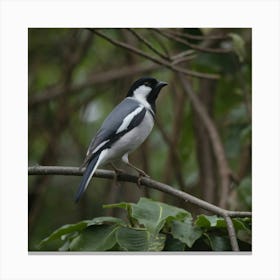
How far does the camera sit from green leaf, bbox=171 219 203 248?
2853mm

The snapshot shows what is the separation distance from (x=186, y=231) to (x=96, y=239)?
1.12 feet

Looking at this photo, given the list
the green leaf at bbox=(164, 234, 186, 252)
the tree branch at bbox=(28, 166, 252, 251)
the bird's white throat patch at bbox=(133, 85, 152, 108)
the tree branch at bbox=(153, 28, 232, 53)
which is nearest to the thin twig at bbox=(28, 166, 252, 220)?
the tree branch at bbox=(28, 166, 252, 251)

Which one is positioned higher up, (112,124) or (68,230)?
(112,124)

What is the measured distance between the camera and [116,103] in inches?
161

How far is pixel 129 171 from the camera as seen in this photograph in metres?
3.67

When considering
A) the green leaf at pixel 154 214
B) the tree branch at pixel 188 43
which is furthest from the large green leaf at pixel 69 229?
the tree branch at pixel 188 43

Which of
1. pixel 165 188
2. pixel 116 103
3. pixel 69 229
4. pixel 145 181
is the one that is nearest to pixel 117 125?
pixel 145 181

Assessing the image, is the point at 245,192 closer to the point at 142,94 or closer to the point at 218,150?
the point at 218,150

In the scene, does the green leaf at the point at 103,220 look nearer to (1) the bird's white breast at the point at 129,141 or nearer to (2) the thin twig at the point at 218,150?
(1) the bird's white breast at the point at 129,141

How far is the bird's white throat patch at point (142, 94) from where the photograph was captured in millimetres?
3467

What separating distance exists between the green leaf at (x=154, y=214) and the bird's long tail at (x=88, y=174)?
0.24 meters

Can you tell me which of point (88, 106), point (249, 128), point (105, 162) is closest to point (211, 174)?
point (249, 128)

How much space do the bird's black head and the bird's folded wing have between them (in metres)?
0.05

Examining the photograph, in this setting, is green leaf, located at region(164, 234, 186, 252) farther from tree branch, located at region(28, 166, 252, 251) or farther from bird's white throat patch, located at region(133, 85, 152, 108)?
bird's white throat patch, located at region(133, 85, 152, 108)
